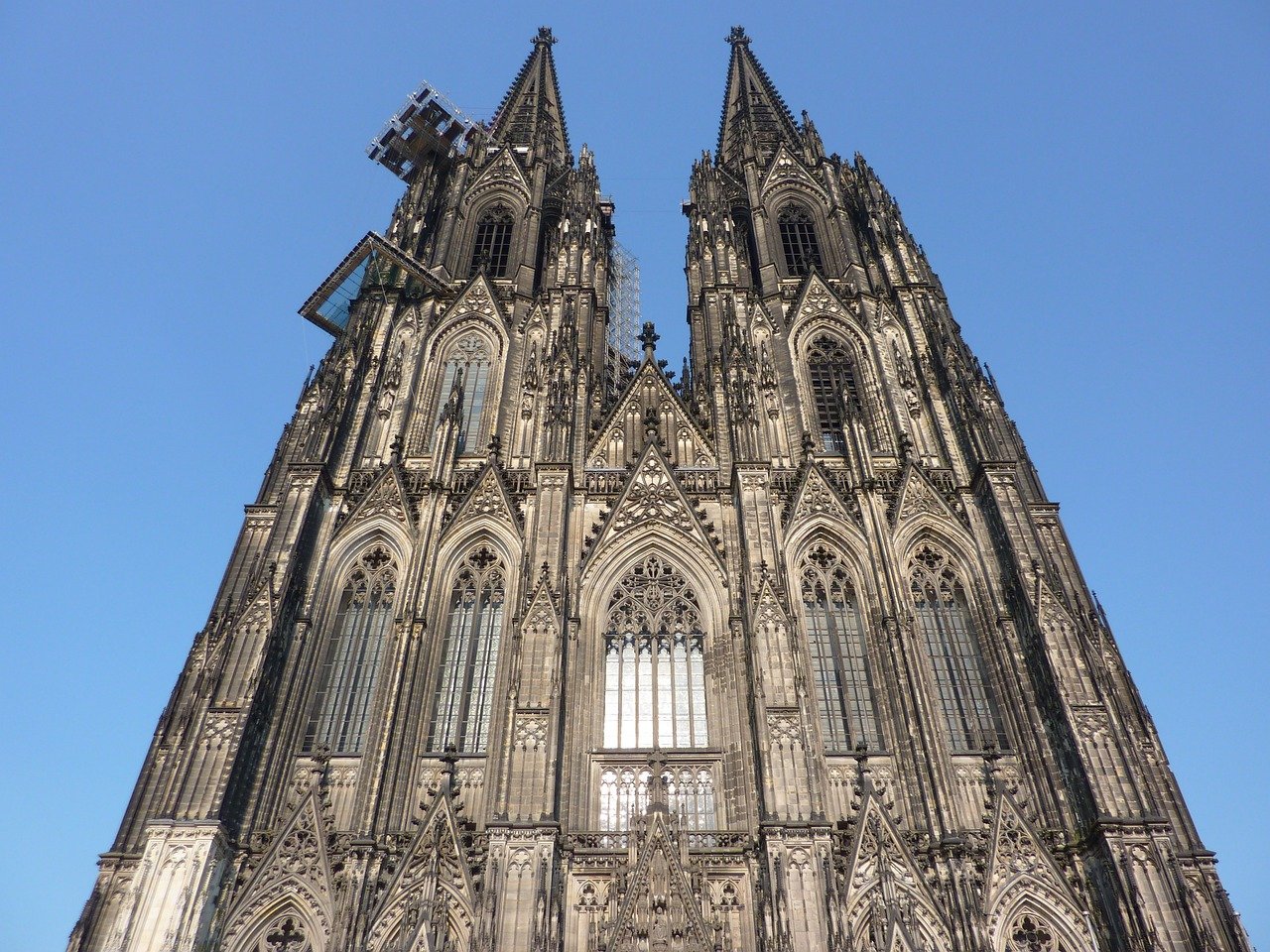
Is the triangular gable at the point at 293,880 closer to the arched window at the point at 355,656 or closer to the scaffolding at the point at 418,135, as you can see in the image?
the arched window at the point at 355,656

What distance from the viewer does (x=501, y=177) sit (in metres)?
36.6

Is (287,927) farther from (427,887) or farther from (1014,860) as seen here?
(1014,860)

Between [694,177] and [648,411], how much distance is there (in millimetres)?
13805

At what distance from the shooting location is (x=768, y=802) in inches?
714

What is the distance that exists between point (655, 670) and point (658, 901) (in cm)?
563

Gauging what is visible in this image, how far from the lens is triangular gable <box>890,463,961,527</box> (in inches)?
957

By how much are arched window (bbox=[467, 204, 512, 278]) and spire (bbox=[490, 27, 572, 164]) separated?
4.17 meters

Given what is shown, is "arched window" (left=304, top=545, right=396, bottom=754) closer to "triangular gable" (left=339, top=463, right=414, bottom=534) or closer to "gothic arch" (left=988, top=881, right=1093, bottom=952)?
"triangular gable" (left=339, top=463, right=414, bottom=534)

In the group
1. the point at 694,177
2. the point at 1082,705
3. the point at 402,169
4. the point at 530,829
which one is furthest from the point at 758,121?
the point at 530,829

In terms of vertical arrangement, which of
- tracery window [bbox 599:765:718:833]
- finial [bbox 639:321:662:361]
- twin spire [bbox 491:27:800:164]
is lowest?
tracery window [bbox 599:765:718:833]

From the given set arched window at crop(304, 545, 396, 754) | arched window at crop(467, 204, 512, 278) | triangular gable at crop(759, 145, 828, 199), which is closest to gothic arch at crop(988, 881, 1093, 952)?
arched window at crop(304, 545, 396, 754)

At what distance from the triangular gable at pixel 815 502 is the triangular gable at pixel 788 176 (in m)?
15.0

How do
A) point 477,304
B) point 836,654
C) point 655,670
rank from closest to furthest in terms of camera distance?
point 655,670, point 836,654, point 477,304

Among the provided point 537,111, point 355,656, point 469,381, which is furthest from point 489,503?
point 537,111
